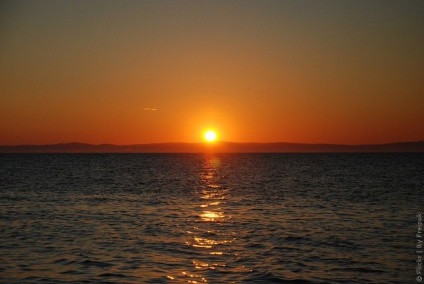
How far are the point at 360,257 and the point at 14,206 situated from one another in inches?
1068

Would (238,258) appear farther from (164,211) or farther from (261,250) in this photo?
(164,211)

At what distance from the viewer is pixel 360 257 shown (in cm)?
1945

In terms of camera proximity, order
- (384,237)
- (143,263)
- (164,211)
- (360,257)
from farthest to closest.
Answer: (164,211) < (384,237) < (360,257) < (143,263)

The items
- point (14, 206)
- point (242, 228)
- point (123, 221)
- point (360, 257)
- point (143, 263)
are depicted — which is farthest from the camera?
point (14, 206)

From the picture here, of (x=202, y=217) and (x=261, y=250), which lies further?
(x=202, y=217)

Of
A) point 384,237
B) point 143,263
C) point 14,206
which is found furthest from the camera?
point 14,206

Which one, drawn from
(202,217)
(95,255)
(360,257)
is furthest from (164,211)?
(360,257)

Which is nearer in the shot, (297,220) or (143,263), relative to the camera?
(143,263)

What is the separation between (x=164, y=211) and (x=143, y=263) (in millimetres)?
15614

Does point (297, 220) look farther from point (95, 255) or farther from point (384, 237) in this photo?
point (95, 255)

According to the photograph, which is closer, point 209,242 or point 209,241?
point 209,242

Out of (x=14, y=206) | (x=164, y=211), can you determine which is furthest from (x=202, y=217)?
(x=14, y=206)

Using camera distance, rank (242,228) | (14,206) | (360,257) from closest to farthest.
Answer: (360,257) < (242,228) < (14,206)

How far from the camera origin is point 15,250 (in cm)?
2028
